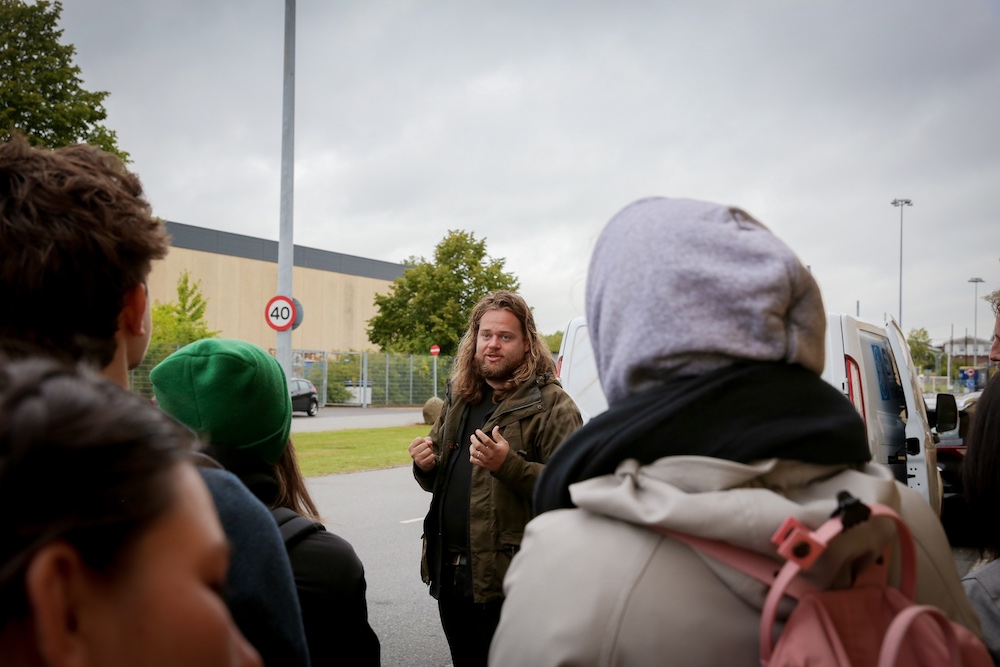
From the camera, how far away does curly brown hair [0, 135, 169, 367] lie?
46.0 inches

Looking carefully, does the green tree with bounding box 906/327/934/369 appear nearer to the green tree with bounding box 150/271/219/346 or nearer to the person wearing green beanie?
the green tree with bounding box 150/271/219/346

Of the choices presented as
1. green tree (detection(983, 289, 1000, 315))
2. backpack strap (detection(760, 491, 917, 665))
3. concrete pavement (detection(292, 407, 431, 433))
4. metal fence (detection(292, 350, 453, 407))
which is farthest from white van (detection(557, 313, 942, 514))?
metal fence (detection(292, 350, 453, 407))

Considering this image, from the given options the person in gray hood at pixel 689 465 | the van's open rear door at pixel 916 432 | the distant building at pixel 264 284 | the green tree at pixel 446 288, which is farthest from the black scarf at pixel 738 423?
the distant building at pixel 264 284

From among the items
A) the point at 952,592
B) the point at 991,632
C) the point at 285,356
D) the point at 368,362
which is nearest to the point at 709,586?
the point at 952,592

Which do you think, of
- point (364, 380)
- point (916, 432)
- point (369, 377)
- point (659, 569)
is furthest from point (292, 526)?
point (369, 377)

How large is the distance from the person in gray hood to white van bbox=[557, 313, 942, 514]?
4.21 m

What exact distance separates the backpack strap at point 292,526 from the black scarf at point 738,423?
0.92 meters

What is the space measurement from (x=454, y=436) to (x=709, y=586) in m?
2.51

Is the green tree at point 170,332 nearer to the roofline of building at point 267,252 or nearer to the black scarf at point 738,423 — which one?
the roofline of building at point 267,252

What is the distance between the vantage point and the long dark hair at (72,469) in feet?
2.02

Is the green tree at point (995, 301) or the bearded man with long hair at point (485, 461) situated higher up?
the green tree at point (995, 301)

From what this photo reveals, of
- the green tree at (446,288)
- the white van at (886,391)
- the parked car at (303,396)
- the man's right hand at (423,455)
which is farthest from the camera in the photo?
the green tree at (446,288)

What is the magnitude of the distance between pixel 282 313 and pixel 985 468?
37.7 feet

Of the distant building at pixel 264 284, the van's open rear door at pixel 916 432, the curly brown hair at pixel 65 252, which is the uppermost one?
the distant building at pixel 264 284
